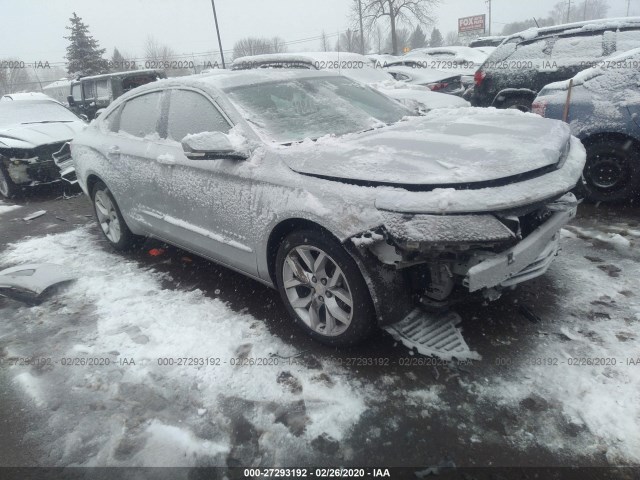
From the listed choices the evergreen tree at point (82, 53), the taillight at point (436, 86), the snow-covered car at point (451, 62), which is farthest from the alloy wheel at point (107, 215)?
the evergreen tree at point (82, 53)

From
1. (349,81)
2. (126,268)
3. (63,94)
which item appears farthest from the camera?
(63,94)

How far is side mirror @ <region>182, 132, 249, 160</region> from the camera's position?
2703mm

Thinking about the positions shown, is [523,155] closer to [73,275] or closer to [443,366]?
[443,366]

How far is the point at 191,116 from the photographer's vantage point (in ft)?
11.0

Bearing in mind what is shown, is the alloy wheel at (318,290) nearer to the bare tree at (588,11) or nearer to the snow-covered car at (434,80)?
the snow-covered car at (434,80)

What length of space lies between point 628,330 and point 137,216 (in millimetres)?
3853

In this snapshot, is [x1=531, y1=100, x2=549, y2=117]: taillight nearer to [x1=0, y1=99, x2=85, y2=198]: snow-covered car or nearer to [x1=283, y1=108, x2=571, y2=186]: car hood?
[x1=283, y1=108, x2=571, y2=186]: car hood

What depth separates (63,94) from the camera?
122ft

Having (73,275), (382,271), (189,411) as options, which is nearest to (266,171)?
(382,271)

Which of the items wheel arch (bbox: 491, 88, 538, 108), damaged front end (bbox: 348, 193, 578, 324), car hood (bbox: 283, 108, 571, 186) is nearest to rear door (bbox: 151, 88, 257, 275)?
car hood (bbox: 283, 108, 571, 186)

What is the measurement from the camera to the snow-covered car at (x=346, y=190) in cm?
214

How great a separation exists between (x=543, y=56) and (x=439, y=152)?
561 cm

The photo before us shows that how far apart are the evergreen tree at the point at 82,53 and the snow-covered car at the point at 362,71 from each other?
3223 centimetres

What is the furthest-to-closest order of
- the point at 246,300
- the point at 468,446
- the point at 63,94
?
the point at 63,94
the point at 246,300
the point at 468,446
